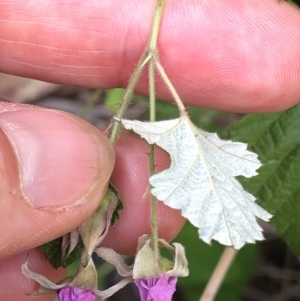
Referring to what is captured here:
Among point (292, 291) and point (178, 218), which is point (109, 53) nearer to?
point (178, 218)

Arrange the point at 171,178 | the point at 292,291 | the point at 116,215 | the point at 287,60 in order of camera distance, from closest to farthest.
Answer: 1. the point at 171,178
2. the point at 116,215
3. the point at 287,60
4. the point at 292,291

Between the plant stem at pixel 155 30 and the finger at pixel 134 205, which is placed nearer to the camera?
the plant stem at pixel 155 30

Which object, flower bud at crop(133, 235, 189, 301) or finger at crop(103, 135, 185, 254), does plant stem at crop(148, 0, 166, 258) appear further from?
finger at crop(103, 135, 185, 254)

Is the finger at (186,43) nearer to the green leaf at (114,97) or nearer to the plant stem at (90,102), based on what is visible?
the plant stem at (90,102)

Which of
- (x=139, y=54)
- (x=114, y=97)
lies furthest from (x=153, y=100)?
(x=114, y=97)

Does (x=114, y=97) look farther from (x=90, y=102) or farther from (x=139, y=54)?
(x=139, y=54)

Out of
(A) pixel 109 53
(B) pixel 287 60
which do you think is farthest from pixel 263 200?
(A) pixel 109 53

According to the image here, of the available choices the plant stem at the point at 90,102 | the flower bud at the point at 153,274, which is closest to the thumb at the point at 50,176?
the flower bud at the point at 153,274
